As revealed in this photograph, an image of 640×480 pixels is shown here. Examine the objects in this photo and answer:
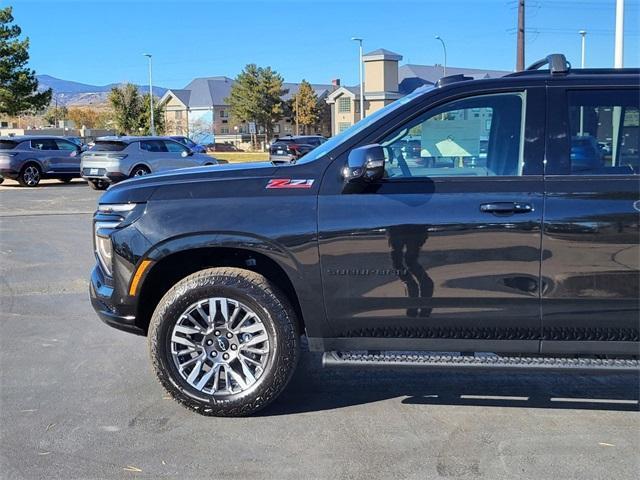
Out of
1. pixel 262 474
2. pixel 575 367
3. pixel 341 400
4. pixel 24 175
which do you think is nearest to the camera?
pixel 262 474

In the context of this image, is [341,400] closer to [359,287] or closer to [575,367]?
[359,287]

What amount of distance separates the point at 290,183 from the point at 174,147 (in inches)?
750

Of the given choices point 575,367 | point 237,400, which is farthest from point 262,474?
point 575,367

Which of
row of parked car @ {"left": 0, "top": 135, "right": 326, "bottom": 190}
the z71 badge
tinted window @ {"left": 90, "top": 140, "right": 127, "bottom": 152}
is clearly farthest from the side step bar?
tinted window @ {"left": 90, "top": 140, "right": 127, "bottom": 152}

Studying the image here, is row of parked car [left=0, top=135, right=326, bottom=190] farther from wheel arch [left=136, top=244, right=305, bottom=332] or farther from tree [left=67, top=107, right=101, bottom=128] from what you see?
tree [left=67, top=107, right=101, bottom=128]

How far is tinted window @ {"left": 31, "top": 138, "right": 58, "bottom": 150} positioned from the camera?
2314 cm

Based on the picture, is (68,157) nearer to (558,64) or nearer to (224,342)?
(224,342)

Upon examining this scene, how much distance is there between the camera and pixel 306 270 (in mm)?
3914

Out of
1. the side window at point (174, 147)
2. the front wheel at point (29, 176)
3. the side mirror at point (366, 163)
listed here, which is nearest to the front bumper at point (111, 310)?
the side mirror at point (366, 163)

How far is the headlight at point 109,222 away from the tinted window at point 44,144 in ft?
68.3

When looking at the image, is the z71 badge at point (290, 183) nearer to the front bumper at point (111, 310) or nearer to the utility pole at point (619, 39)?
the front bumper at point (111, 310)

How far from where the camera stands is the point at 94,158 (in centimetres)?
2092

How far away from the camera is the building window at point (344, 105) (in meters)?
77.8

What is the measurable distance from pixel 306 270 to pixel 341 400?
3.40ft
